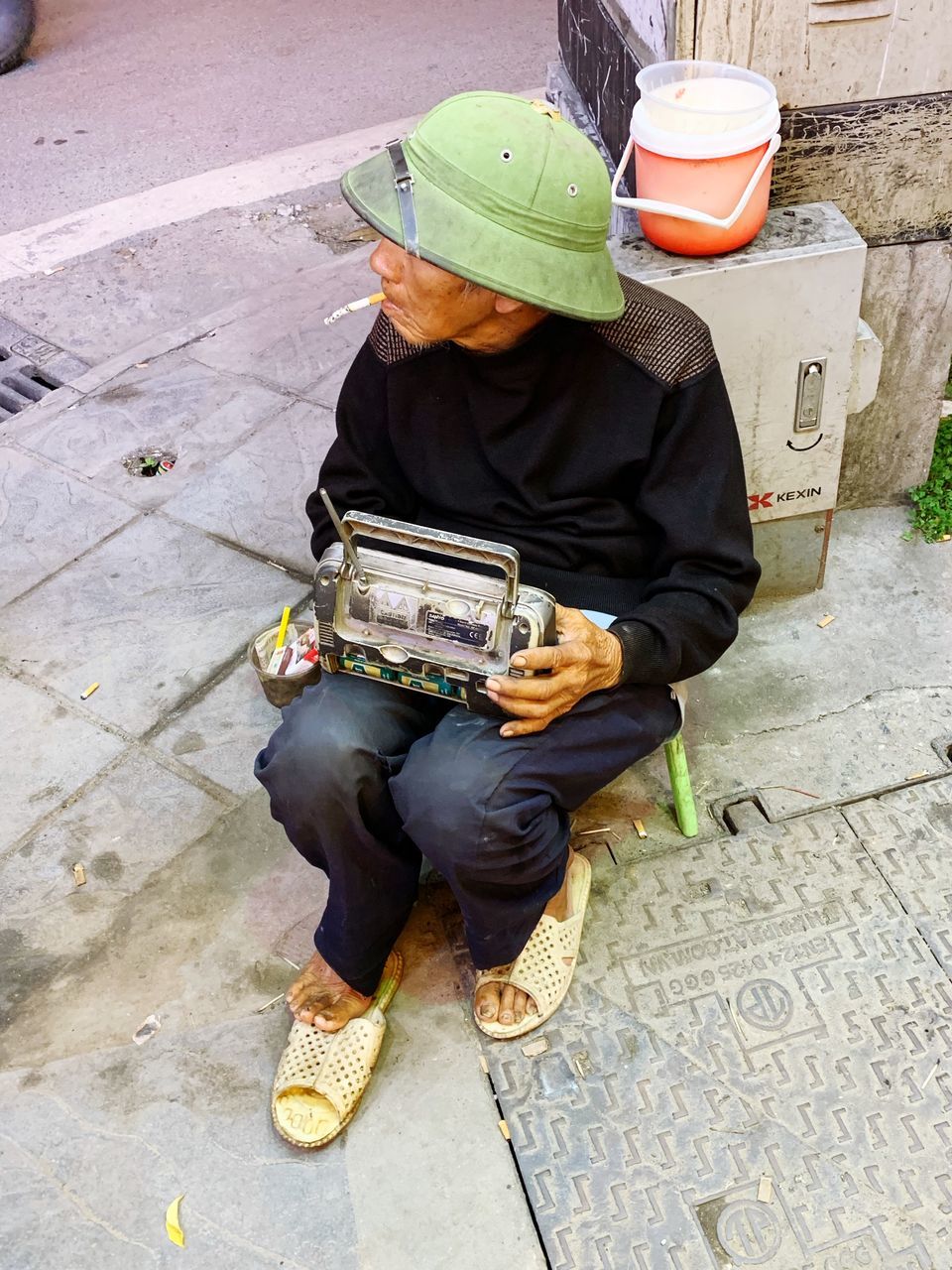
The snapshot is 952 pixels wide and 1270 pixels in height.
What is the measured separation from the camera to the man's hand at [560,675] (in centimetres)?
184

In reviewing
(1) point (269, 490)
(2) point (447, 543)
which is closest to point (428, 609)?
(2) point (447, 543)

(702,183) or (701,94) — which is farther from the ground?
(701,94)

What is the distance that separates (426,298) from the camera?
71.8 inches

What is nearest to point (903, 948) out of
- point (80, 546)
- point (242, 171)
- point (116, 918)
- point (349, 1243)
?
point (349, 1243)

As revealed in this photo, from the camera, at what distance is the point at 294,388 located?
387 cm

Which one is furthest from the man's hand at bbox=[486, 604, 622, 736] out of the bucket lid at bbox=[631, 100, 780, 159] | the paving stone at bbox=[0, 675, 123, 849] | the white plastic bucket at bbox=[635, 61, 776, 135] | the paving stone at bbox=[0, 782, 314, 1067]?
the paving stone at bbox=[0, 675, 123, 849]

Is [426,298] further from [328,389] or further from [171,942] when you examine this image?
[328,389]

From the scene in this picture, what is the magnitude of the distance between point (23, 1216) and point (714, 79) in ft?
8.53

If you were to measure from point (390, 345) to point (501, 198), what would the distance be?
0.43 metres

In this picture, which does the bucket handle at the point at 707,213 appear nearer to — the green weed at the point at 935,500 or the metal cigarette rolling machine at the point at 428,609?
the metal cigarette rolling machine at the point at 428,609

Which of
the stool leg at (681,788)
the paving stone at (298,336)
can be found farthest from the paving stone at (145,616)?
the stool leg at (681,788)

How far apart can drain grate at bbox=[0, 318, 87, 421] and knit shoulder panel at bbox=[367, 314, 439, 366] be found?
2.40 m

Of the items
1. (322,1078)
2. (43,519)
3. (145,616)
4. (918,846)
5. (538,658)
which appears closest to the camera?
(538,658)

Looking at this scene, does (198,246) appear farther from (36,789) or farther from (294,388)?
(36,789)
